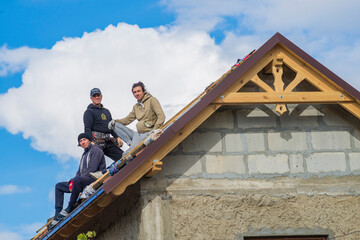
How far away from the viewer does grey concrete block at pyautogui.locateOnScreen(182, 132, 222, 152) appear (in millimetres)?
10086

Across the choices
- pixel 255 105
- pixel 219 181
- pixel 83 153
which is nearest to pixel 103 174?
pixel 83 153

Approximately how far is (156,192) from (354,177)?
2847mm

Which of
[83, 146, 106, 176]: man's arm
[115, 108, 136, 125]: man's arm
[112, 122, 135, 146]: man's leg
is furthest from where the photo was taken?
[115, 108, 136, 125]: man's arm

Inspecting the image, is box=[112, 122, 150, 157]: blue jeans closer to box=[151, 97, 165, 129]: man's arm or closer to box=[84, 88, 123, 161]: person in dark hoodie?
box=[151, 97, 165, 129]: man's arm

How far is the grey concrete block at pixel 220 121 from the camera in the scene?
33.6 ft

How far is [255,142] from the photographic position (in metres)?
10.2

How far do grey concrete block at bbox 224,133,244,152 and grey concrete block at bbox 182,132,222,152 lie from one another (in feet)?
0.33

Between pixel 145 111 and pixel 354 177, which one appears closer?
pixel 354 177

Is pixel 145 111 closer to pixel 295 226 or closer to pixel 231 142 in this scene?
pixel 231 142

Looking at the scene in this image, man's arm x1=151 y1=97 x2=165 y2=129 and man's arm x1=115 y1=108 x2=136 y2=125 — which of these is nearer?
man's arm x1=151 y1=97 x2=165 y2=129

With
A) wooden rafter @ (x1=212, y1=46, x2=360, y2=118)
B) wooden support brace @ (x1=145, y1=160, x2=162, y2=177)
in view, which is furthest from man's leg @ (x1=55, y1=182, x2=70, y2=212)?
wooden rafter @ (x1=212, y1=46, x2=360, y2=118)

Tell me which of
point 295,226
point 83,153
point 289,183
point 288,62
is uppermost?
point 288,62

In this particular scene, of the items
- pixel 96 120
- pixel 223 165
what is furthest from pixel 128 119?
pixel 223 165

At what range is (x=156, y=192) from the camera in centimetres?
979
